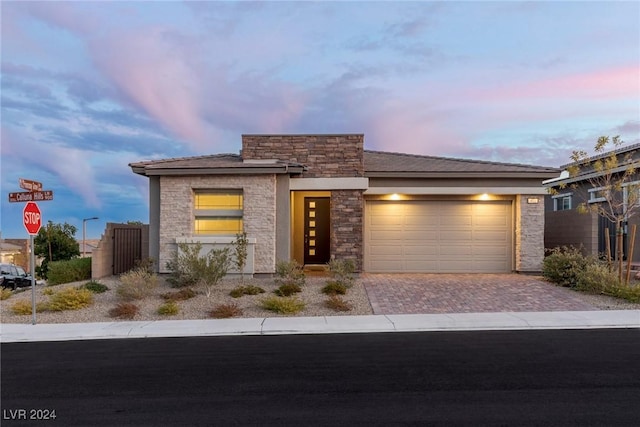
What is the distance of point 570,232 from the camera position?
54.3ft

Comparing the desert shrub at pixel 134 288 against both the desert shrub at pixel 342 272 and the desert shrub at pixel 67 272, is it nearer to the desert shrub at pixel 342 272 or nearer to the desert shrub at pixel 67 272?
the desert shrub at pixel 67 272

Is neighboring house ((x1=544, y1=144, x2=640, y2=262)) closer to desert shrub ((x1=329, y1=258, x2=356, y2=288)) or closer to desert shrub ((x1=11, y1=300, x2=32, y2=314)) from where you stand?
desert shrub ((x1=329, y1=258, x2=356, y2=288))

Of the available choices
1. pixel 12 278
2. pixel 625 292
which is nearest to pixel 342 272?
pixel 625 292

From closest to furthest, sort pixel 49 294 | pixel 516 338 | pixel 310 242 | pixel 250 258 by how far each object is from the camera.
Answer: pixel 516 338
pixel 49 294
pixel 250 258
pixel 310 242

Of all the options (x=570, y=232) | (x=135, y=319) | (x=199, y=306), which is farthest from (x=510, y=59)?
(x=135, y=319)

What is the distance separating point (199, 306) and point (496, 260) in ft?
36.2

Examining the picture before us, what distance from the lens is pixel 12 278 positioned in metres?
23.8

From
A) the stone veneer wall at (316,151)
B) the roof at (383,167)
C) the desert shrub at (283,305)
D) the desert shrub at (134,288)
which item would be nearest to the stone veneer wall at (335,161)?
the stone veneer wall at (316,151)

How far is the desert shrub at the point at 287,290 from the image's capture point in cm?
1161

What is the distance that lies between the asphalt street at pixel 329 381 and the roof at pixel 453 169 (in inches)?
316

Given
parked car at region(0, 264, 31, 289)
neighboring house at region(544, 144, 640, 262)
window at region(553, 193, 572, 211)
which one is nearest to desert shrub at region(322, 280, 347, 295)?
neighboring house at region(544, 144, 640, 262)

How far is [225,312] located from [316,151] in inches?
278

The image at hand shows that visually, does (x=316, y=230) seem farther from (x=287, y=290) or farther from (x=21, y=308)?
(x=21, y=308)

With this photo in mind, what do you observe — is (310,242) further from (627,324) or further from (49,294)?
(627,324)
